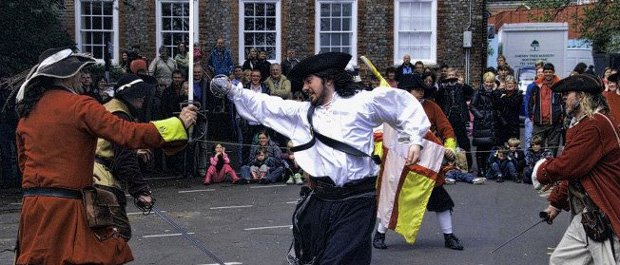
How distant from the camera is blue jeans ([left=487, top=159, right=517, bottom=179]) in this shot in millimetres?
16031

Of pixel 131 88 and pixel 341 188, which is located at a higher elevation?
pixel 131 88

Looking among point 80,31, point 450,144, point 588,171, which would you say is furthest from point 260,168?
point 80,31

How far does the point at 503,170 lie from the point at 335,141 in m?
9.88

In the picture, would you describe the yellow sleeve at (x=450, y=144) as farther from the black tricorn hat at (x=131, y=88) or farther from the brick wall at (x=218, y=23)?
the brick wall at (x=218, y=23)

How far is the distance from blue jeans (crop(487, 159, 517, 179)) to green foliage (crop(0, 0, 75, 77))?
821 centimetres

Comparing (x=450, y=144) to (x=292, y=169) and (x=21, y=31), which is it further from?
(x=21, y=31)

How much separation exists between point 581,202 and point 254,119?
7.83 feet

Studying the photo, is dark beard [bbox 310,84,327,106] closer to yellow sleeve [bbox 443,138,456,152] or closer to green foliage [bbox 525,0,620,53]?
yellow sleeve [bbox 443,138,456,152]

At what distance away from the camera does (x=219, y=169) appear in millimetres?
16281

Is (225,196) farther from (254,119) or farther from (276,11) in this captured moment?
(276,11)

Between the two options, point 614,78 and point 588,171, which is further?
point 614,78

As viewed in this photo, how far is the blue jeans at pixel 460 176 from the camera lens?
52.2ft

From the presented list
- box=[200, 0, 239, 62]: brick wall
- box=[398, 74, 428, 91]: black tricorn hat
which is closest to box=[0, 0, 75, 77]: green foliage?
box=[200, 0, 239, 62]: brick wall

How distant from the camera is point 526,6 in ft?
83.1
